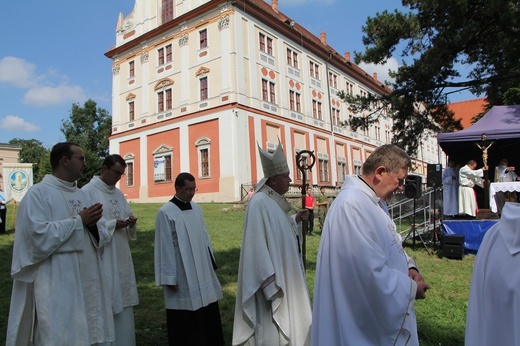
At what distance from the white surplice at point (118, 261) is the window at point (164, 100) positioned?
28302mm

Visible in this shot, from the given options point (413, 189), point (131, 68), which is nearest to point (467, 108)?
point (131, 68)

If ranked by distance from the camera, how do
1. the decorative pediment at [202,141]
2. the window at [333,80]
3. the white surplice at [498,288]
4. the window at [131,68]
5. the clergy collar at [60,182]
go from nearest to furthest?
the white surplice at [498,288] < the clergy collar at [60,182] < the decorative pediment at [202,141] < the window at [131,68] < the window at [333,80]

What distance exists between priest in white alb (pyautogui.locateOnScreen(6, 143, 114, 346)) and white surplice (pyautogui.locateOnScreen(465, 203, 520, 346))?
2998mm

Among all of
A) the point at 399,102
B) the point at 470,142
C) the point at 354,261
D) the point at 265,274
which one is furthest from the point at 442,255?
the point at 354,261

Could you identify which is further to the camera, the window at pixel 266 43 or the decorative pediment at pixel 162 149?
the decorative pediment at pixel 162 149

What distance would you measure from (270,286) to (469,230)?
8.70 meters

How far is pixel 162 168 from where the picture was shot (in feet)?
104

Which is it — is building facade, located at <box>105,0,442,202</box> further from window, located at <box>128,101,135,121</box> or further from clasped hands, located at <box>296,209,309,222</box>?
clasped hands, located at <box>296,209,309,222</box>

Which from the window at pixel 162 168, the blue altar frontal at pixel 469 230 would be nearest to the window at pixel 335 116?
the window at pixel 162 168

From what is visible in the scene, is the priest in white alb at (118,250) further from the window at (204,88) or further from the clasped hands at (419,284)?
the window at (204,88)

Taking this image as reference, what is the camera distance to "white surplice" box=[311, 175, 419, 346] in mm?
2420

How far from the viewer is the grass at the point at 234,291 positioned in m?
5.10

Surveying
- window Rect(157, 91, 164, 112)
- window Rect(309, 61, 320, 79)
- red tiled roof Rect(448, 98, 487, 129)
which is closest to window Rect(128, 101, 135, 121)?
window Rect(157, 91, 164, 112)

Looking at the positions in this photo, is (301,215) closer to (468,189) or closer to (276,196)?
(276,196)
